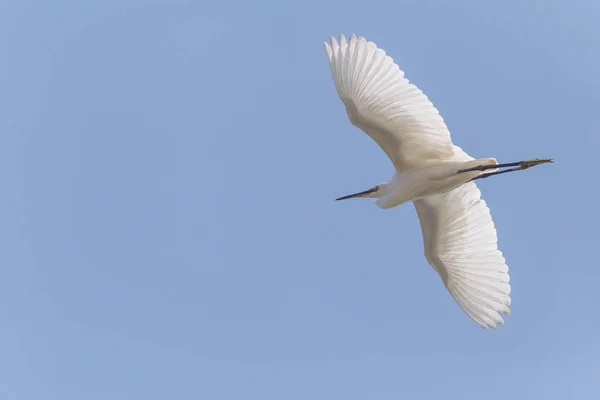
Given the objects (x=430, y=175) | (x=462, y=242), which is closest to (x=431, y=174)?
(x=430, y=175)

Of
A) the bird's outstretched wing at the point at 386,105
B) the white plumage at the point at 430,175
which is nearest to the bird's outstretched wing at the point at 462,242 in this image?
the white plumage at the point at 430,175

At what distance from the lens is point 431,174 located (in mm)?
12227

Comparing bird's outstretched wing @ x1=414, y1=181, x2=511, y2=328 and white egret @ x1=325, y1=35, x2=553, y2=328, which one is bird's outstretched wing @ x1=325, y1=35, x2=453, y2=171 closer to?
white egret @ x1=325, y1=35, x2=553, y2=328

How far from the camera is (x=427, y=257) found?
13273mm

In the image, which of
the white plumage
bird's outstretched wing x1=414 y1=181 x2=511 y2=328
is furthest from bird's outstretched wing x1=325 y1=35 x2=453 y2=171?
bird's outstretched wing x1=414 y1=181 x2=511 y2=328

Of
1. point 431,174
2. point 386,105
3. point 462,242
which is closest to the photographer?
point 386,105

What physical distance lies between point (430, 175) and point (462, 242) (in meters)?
1.39

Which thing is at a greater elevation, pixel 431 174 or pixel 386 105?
pixel 386 105

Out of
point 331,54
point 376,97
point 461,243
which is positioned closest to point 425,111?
point 376,97

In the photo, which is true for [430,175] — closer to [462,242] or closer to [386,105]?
[386,105]

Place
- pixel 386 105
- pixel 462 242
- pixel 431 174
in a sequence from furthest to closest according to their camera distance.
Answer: pixel 462 242 → pixel 431 174 → pixel 386 105

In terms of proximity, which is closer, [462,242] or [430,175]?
[430,175]

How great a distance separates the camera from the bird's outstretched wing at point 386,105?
1124 cm

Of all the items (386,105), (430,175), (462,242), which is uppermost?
(386,105)
